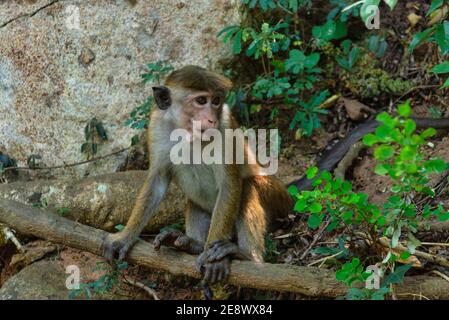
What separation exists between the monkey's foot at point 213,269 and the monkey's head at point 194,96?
3.13 feet

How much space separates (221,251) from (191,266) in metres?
0.23

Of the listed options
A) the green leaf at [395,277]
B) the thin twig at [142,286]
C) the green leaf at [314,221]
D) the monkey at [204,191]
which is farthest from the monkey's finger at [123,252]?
the green leaf at [395,277]

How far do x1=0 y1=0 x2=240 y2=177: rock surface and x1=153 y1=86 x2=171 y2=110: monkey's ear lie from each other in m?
1.57

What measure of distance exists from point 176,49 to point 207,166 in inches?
76.3

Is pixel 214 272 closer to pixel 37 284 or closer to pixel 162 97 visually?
pixel 162 97

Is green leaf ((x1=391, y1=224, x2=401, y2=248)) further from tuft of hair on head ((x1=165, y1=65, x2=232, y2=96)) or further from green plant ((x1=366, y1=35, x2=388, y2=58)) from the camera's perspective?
green plant ((x1=366, y1=35, x2=388, y2=58))

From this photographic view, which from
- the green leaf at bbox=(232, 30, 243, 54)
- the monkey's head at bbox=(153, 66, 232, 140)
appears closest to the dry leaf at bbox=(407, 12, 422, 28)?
the green leaf at bbox=(232, 30, 243, 54)

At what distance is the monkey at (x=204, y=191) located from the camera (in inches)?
195

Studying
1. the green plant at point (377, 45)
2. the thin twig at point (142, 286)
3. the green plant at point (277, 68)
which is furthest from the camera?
the green plant at point (377, 45)

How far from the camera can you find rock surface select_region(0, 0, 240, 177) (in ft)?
22.5

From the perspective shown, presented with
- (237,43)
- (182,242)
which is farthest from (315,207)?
(237,43)

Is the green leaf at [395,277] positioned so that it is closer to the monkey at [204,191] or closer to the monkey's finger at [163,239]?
the monkey at [204,191]

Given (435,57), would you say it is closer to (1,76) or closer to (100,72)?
(100,72)

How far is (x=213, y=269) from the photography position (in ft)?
15.6
